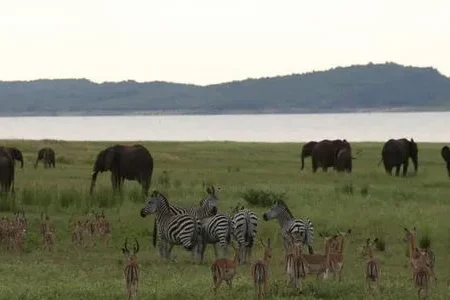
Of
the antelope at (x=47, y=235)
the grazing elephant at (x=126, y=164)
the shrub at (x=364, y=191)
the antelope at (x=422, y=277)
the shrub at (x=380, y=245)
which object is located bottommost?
the shrub at (x=380, y=245)

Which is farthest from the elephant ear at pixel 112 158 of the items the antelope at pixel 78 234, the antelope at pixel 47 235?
the antelope at pixel 78 234

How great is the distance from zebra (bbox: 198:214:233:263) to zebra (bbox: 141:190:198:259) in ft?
0.74

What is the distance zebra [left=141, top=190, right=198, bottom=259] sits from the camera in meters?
19.7

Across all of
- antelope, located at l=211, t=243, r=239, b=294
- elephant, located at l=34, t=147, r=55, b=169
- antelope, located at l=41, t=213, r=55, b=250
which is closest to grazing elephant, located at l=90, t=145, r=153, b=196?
antelope, located at l=41, t=213, r=55, b=250

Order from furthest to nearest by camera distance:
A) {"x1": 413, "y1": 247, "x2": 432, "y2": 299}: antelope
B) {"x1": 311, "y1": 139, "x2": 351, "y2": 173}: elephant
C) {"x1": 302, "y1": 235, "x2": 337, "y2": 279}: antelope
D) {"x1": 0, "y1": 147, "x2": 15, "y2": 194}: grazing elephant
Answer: {"x1": 311, "y1": 139, "x2": 351, "y2": 173}: elephant < {"x1": 0, "y1": 147, "x2": 15, "y2": 194}: grazing elephant < {"x1": 302, "y1": 235, "x2": 337, "y2": 279}: antelope < {"x1": 413, "y1": 247, "x2": 432, "y2": 299}: antelope

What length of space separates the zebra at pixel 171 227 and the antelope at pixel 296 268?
4717 mm

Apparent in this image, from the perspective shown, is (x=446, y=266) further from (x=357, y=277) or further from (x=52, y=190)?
(x=52, y=190)

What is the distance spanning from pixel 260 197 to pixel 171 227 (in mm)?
10106

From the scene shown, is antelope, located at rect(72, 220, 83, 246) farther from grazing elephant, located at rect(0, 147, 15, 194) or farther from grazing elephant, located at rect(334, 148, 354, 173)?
grazing elephant, located at rect(334, 148, 354, 173)

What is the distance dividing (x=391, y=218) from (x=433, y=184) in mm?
13774

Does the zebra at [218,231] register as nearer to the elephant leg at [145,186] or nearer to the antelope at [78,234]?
the antelope at [78,234]

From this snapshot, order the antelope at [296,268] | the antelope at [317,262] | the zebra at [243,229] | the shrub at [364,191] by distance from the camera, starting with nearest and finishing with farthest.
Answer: the antelope at [296,268] < the antelope at [317,262] < the zebra at [243,229] < the shrub at [364,191]

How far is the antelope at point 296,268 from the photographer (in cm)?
1502

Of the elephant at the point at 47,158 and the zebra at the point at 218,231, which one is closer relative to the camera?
the zebra at the point at 218,231
